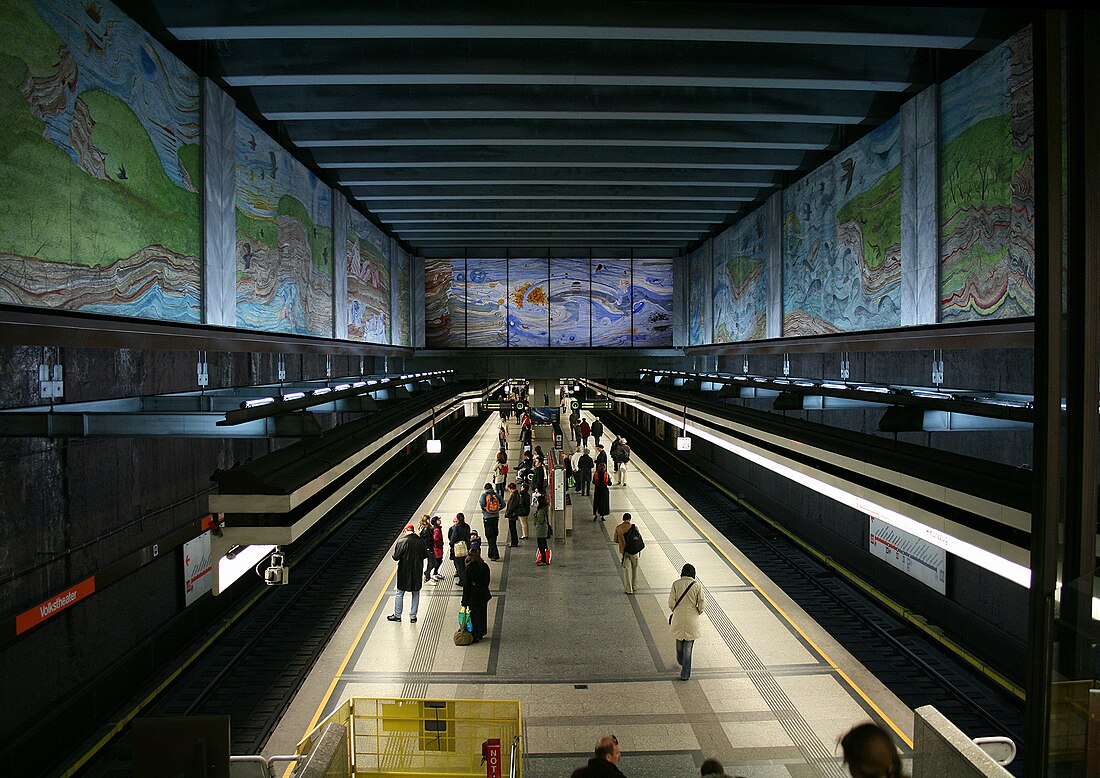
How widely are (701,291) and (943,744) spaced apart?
904 inches

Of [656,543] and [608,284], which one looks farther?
[608,284]

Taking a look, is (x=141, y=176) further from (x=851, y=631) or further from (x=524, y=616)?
(x=851, y=631)

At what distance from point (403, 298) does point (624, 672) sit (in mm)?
21218

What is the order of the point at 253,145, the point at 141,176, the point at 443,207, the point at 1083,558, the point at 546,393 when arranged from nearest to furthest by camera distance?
1. the point at 1083,558
2. the point at 141,176
3. the point at 253,145
4. the point at 443,207
5. the point at 546,393

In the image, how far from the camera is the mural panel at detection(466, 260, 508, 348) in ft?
95.1

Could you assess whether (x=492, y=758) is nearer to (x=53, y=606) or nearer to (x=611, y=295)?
(x=53, y=606)

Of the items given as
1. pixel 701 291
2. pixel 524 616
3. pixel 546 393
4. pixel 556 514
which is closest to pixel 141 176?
pixel 524 616

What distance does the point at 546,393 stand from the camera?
34750 mm

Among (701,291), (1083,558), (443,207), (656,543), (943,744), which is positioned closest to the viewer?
(1083,558)

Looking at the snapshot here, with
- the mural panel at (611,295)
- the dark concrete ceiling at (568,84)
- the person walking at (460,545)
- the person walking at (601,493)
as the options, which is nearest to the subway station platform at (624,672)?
the person walking at (460,545)

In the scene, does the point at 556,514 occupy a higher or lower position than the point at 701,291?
lower

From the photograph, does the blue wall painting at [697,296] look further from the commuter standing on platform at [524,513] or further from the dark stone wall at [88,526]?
the dark stone wall at [88,526]

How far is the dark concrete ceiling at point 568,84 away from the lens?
8000mm

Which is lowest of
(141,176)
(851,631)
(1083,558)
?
(851,631)
